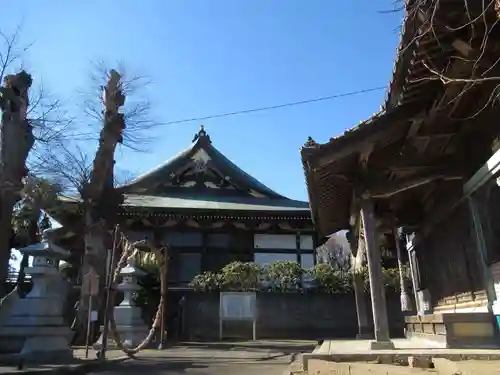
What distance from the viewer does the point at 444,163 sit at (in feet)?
27.1

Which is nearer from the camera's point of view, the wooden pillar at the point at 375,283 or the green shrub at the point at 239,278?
the wooden pillar at the point at 375,283

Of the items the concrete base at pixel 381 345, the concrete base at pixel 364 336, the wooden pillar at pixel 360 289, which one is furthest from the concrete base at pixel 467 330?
the wooden pillar at pixel 360 289

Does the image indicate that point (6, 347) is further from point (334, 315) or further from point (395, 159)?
point (334, 315)

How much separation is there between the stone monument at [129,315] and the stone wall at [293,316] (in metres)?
3.13

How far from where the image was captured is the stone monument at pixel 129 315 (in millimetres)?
14570

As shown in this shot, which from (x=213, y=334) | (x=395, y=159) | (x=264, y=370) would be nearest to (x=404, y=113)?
(x=395, y=159)

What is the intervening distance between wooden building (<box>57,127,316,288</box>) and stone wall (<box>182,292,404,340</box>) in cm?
299

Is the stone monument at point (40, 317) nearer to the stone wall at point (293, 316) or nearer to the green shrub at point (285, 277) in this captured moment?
the stone wall at point (293, 316)

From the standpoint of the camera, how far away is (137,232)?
2117 centimetres

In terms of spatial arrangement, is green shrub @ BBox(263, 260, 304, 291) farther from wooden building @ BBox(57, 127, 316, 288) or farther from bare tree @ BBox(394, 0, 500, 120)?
bare tree @ BBox(394, 0, 500, 120)

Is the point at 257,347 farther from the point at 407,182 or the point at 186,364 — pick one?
the point at 407,182

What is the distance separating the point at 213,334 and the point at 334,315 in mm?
5035

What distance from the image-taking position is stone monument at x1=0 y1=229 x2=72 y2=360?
1003cm

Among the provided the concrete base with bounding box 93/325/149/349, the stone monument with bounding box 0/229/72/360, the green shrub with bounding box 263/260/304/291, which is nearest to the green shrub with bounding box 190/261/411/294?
the green shrub with bounding box 263/260/304/291
